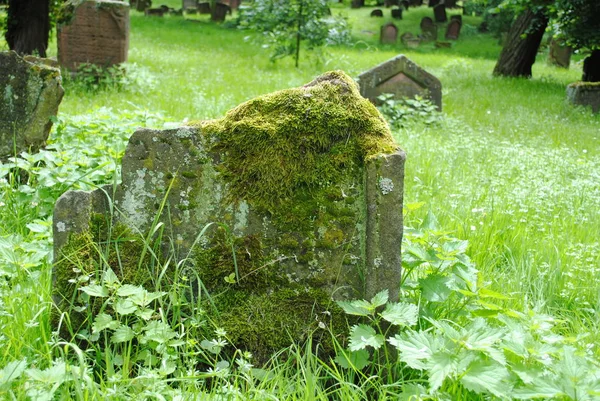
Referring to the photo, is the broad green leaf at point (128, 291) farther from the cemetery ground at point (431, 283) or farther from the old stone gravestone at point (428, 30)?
the old stone gravestone at point (428, 30)

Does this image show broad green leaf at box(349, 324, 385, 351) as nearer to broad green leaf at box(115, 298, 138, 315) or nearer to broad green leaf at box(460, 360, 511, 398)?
broad green leaf at box(460, 360, 511, 398)

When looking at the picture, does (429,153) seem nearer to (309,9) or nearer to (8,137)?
(8,137)

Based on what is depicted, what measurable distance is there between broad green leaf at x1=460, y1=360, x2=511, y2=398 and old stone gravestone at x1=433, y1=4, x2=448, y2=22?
1305 inches

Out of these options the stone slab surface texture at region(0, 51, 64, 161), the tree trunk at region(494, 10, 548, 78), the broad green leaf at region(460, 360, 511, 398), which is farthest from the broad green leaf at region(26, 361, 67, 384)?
the tree trunk at region(494, 10, 548, 78)

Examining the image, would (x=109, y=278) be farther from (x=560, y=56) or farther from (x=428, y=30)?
(x=428, y=30)

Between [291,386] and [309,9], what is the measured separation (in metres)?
14.8

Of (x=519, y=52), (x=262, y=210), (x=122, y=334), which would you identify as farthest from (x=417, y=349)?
(x=519, y=52)

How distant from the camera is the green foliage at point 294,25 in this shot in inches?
630

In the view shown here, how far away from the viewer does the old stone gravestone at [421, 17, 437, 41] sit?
95.2 feet

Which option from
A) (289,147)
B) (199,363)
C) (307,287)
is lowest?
(199,363)

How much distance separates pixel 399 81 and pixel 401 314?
7.65 meters

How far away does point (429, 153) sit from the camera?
264 inches

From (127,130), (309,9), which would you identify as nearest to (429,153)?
(127,130)

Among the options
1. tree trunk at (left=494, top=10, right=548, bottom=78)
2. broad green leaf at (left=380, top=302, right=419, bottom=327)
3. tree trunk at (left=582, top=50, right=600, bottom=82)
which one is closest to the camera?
broad green leaf at (left=380, top=302, right=419, bottom=327)
